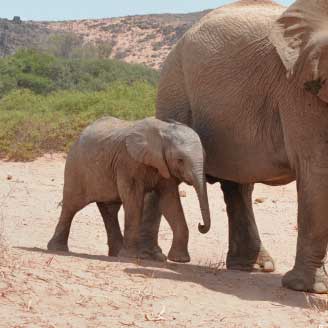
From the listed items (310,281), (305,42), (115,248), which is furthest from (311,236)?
(115,248)

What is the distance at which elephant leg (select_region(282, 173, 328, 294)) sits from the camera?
6945mm

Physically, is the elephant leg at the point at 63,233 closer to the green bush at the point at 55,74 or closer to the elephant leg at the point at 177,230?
the elephant leg at the point at 177,230

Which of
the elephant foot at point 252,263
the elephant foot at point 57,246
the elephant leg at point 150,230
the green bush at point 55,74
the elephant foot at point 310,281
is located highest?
the elephant foot at point 310,281

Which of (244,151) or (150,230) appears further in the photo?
(150,230)

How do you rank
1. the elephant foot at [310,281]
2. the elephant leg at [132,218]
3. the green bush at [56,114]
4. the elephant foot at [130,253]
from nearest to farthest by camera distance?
the elephant foot at [310,281] → the elephant leg at [132,218] → the elephant foot at [130,253] → the green bush at [56,114]

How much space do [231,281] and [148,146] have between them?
1.29 metres

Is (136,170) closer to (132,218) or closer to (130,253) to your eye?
(132,218)

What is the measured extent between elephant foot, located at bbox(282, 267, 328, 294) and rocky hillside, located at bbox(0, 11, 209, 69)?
51.5 meters

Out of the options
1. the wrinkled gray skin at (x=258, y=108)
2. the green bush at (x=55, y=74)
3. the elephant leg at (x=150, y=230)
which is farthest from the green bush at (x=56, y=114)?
the wrinkled gray skin at (x=258, y=108)

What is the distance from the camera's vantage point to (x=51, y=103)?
21.8 meters

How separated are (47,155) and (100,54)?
40.6m

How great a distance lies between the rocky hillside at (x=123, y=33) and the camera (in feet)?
200

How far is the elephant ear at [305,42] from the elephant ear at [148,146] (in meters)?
1.24

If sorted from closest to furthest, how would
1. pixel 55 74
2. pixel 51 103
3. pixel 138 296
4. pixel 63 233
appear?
pixel 138 296 → pixel 63 233 → pixel 51 103 → pixel 55 74
